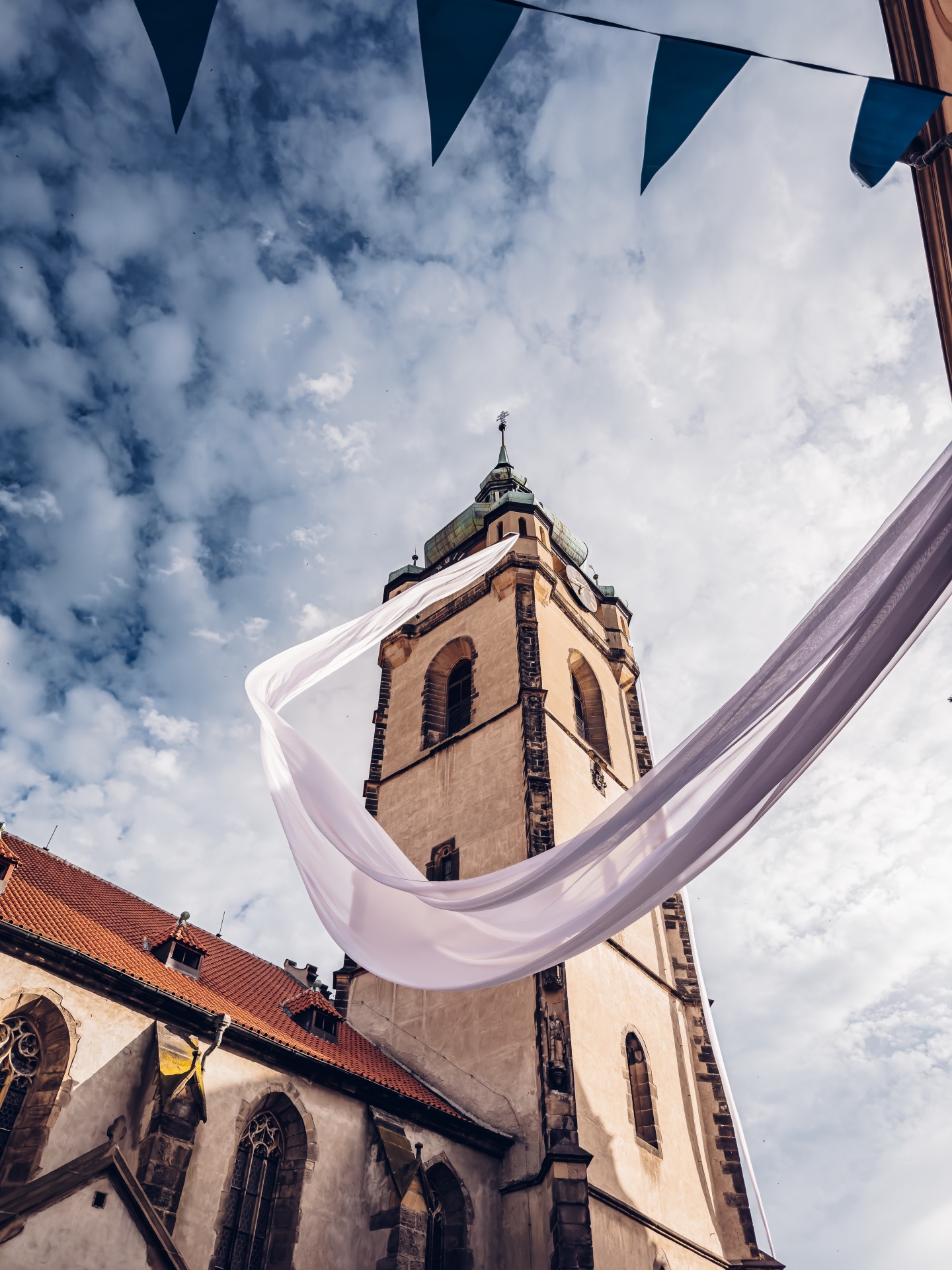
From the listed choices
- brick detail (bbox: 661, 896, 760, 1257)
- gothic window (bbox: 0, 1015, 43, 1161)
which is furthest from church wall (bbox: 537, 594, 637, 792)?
gothic window (bbox: 0, 1015, 43, 1161)

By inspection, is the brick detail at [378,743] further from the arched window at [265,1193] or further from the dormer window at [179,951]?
the arched window at [265,1193]

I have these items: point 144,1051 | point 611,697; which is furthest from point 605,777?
point 144,1051

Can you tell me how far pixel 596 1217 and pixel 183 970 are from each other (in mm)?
6289

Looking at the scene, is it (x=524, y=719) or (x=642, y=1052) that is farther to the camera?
(x=524, y=719)

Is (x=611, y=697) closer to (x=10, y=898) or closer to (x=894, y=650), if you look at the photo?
(x=10, y=898)

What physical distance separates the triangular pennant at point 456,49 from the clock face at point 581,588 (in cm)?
1761

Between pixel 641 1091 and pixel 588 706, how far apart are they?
8711 millimetres

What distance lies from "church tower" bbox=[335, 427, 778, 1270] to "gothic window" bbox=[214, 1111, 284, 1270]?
2671mm

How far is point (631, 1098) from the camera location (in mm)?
13547

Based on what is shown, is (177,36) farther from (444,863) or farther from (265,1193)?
(444,863)

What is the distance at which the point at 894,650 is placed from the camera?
4.27 meters

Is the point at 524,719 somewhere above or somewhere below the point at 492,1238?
above

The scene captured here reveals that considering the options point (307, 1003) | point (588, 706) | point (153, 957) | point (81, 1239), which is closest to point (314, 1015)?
point (307, 1003)

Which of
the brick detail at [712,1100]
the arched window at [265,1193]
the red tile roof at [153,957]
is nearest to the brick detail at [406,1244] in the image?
the arched window at [265,1193]
